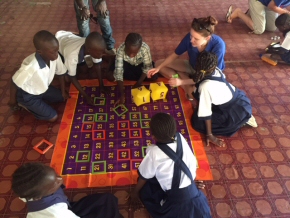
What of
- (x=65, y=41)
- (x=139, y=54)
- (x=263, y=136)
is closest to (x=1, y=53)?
(x=65, y=41)

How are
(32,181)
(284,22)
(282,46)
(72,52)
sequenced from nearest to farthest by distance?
(32,181) → (72,52) → (284,22) → (282,46)

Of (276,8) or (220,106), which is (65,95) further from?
(276,8)

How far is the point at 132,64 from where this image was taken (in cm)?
239

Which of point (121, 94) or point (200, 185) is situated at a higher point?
point (121, 94)

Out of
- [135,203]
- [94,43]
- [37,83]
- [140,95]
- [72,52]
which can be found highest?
[94,43]

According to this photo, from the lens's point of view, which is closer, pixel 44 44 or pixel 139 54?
pixel 44 44

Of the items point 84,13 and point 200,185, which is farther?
point 84,13

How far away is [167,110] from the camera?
2.26 m

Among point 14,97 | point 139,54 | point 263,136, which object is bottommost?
point 263,136

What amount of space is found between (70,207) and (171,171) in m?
0.62

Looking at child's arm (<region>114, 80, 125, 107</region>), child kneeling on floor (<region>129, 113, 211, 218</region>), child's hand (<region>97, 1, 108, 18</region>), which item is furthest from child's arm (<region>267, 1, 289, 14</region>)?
child kneeling on floor (<region>129, 113, 211, 218</region>)

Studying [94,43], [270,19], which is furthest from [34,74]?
[270,19]

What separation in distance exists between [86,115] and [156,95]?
2.14ft

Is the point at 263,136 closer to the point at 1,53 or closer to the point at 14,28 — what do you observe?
the point at 1,53
